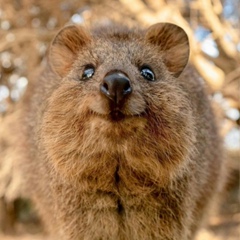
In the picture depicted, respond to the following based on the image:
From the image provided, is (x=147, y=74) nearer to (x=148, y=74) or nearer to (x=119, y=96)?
(x=148, y=74)

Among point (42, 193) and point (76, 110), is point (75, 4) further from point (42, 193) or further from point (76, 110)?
point (76, 110)

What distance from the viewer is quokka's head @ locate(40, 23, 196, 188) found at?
2.52 m

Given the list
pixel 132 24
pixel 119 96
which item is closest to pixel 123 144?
pixel 119 96

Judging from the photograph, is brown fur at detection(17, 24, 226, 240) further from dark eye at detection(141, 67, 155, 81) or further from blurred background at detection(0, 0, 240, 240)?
blurred background at detection(0, 0, 240, 240)

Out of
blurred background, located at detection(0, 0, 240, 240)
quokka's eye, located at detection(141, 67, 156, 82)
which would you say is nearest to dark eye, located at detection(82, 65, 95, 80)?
quokka's eye, located at detection(141, 67, 156, 82)

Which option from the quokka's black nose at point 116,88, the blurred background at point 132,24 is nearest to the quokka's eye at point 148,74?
the quokka's black nose at point 116,88

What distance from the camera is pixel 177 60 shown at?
3.33 m

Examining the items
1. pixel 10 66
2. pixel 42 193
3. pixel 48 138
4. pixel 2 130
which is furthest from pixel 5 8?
pixel 48 138

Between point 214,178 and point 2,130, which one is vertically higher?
point 214,178

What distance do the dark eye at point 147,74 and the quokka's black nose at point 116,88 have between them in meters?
0.52

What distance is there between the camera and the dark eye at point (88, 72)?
296 cm

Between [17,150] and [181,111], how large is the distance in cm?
225

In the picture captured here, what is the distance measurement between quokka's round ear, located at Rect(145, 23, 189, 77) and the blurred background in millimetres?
1201

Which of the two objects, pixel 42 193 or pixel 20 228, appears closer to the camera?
pixel 42 193
